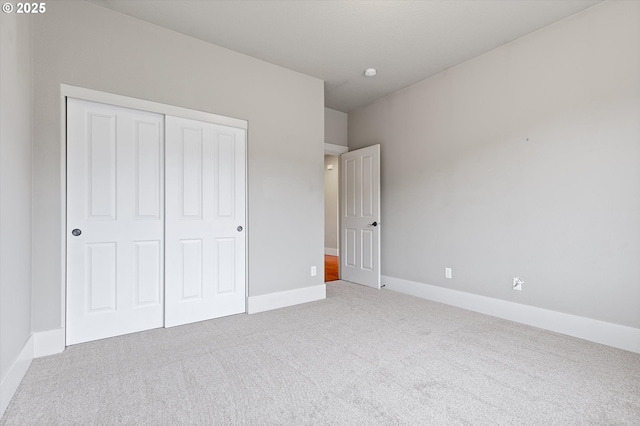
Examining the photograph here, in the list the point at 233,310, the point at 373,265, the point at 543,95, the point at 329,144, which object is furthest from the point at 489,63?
the point at 233,310

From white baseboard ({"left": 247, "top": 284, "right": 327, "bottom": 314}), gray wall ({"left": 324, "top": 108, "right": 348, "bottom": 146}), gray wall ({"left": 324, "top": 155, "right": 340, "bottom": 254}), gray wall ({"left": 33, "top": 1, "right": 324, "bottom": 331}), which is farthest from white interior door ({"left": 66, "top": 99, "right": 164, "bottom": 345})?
gray wall ({"left": 324, "top": 155, "right": 340, "bottom": 254})

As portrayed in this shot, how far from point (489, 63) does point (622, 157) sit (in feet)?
5.13

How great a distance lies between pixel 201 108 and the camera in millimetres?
3053

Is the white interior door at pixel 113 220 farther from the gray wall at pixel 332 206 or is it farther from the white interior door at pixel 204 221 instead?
the gray wall at pixel 332 206

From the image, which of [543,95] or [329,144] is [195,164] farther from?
[543,95]

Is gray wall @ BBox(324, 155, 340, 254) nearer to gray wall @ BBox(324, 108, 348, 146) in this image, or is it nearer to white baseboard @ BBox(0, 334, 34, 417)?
gray wall @ BBox(324, 108, 348, 146)

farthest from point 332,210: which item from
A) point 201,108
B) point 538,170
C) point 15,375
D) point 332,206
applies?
point 15,375

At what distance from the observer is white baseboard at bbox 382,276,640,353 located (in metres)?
2.39

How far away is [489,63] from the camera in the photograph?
327cm

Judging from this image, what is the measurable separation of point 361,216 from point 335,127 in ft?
5.23

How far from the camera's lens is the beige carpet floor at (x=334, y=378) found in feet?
5.20

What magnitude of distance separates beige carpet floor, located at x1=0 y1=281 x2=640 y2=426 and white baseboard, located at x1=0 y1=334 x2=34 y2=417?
47mm

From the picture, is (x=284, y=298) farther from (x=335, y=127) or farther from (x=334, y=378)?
(x=335, y=127)

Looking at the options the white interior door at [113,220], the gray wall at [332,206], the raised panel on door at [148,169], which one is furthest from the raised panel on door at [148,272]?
the gray wall at [332,206]
